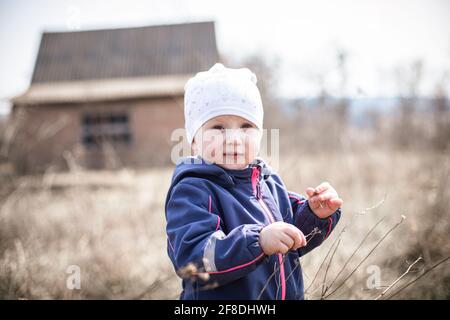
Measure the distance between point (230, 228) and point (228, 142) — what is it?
1.00 feet

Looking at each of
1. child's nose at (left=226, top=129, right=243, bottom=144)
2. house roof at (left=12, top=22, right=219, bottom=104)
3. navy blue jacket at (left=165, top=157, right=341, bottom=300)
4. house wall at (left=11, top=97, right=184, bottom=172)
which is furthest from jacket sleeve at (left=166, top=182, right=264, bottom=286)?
house roof at (left=12, top=22, right=219, bottom=104)

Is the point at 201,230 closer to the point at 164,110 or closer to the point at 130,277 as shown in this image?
the point at 130,277

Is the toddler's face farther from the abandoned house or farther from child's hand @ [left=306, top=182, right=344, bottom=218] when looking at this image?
the abandoned house

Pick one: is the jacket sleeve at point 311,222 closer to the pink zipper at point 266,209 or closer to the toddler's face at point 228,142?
the pink zipper at point 266,209

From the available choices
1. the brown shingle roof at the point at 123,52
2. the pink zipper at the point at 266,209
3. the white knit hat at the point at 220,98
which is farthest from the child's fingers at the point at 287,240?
the brown shingle roof at the point at 123,52

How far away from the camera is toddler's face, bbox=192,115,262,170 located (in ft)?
4.62

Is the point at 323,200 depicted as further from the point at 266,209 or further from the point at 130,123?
the point at 130,123

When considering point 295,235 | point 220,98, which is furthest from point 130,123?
point 295,235

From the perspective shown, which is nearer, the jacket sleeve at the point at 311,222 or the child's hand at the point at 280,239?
the child's hand at the point at 280,239

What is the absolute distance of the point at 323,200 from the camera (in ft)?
4.66

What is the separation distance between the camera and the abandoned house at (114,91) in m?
13.6

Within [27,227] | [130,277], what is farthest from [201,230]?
[27,227]
